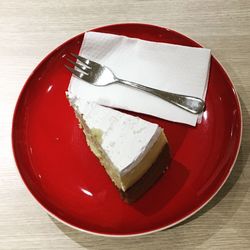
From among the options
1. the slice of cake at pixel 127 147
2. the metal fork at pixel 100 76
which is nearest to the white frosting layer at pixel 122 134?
the slice of cake at pixel 127 147

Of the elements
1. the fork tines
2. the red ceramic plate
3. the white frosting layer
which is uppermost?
the fork tines

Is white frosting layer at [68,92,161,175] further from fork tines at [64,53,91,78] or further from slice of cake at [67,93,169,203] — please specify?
fork tines at [64,53,91,78]

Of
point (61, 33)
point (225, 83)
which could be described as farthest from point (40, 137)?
point (225, 83)

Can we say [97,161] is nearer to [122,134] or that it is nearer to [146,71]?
[122,134]

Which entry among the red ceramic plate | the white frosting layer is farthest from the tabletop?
the white frosting layer

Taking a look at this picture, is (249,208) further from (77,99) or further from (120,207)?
(77,99)
